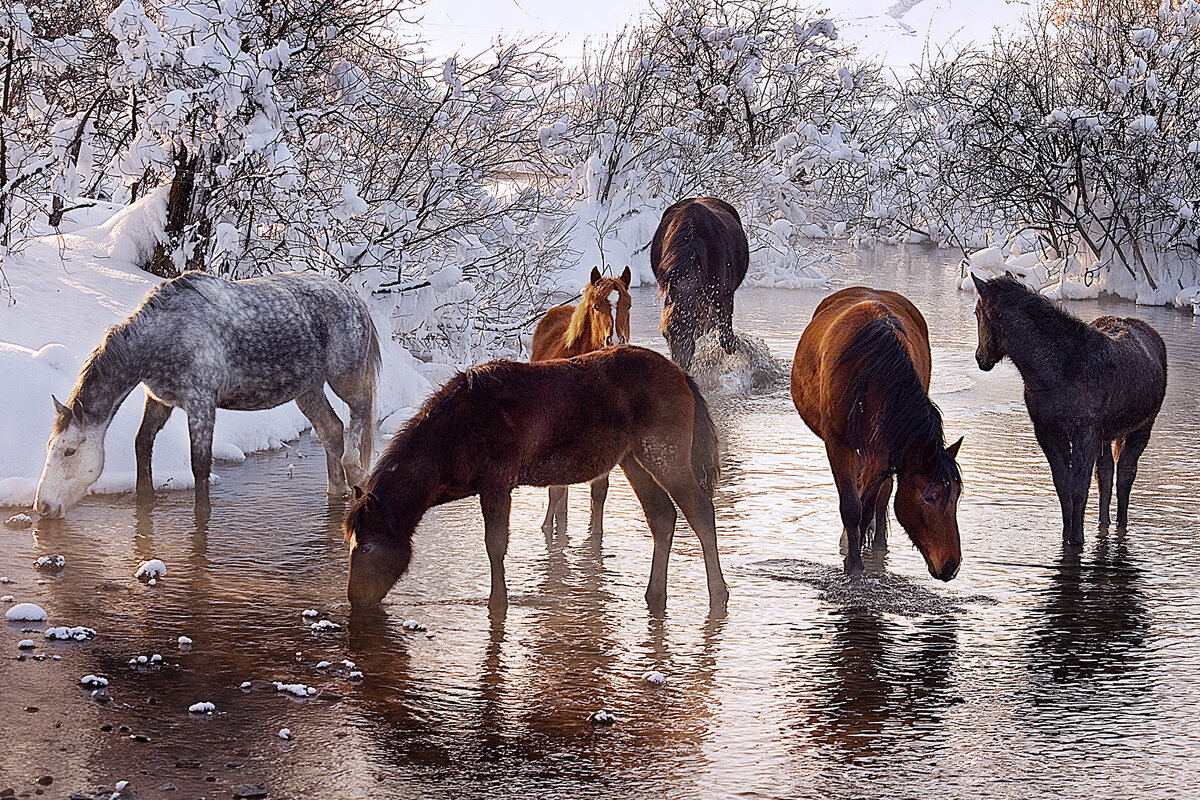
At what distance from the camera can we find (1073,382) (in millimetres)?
7551

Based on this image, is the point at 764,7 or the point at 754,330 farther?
the point at 764,7

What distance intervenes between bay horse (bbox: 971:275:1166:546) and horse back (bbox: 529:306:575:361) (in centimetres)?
263

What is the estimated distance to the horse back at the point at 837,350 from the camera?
6.74 meters

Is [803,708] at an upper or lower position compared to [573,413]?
lower

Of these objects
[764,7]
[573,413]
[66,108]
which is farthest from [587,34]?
[573,413]

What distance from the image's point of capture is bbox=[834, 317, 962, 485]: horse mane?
246 inches

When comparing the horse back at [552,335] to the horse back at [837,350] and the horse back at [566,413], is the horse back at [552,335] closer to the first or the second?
the horse back at [837,350]

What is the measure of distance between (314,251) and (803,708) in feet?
27.4

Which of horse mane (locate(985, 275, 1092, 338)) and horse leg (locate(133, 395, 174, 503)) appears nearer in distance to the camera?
horse mane (locate(985, 275, 1092, 338))

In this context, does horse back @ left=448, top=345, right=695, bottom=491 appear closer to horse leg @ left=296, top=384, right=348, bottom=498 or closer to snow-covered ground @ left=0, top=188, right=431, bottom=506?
horse leg @ left=296, top=384, right=348, bottom=498

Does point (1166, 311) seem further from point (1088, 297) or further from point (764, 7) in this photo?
point (764, 7)

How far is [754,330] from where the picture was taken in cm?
1717

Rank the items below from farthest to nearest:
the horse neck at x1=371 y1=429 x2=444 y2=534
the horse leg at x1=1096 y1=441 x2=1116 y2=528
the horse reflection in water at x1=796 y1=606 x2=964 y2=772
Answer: the horse leg at x1=1096 y1=441 x2=1116 y2=528
the horse neck at x1=371 y1=429 x2=444 y2=534
the horse reflection in water at x1=796 y1=606 x2=964 y2=772

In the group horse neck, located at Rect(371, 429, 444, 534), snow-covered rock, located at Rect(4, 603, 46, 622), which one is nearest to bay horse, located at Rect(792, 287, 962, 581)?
horse neck, located at Rect(371, 429, 444, 534)
